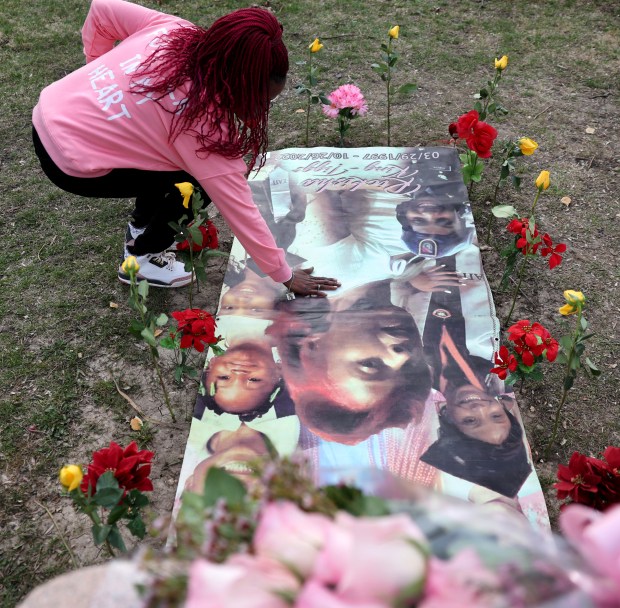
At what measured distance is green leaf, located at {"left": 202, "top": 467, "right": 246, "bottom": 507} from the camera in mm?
758

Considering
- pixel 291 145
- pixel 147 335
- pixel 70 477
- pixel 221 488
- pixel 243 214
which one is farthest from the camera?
pixel 291 145

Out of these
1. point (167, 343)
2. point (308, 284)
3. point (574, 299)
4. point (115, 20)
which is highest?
point (115, 20)

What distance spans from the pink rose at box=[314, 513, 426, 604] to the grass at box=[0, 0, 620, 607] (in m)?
1.34

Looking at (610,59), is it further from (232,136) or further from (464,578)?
(464,578)

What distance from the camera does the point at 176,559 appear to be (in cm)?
67

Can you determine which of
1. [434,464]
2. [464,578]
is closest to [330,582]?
[464,578]

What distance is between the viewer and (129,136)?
1988 mm

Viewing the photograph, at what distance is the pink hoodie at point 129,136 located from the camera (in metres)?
1.92

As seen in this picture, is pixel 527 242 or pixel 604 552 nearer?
pixel 604 552

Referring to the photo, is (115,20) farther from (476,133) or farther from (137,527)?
(137,527)

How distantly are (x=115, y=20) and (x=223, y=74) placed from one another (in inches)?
26.9

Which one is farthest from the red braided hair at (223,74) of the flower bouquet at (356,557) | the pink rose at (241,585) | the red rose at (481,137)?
the pink rose at (241,585)

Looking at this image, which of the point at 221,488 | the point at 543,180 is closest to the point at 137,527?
the point at 221,488

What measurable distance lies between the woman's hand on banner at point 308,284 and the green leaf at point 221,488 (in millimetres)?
1483
